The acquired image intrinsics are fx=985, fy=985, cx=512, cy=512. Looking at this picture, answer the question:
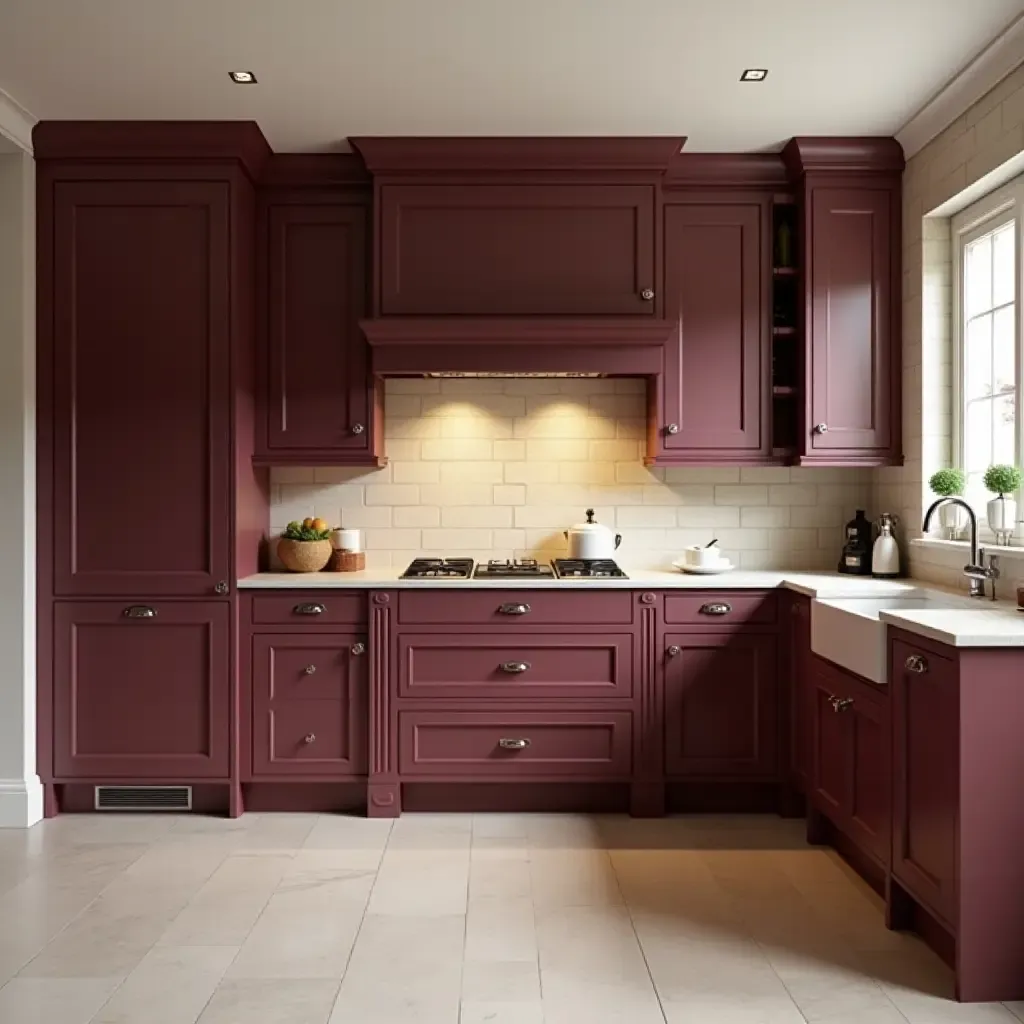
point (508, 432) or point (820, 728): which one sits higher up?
point (508, 432)

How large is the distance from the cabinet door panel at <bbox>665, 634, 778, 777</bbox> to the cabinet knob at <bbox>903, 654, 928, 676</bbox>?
1.19 meters

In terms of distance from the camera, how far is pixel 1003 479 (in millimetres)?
3131

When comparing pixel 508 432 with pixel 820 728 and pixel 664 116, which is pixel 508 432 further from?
pixel 820 728

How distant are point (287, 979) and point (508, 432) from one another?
97.2 inches

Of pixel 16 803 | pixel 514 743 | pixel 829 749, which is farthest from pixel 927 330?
pixel 16 803

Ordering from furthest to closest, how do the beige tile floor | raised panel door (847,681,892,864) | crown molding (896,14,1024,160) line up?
crown molding (896,14,1024,160) → raised panel door (847,681,892,864) → the beige tile floor

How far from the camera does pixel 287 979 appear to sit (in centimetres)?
248

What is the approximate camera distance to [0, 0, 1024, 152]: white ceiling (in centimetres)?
284

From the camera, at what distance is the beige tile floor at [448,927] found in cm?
236

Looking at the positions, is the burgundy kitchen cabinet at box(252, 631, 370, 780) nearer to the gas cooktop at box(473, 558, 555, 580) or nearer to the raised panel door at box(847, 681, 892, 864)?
the gas cooktop at box(473, 558, 555, 580)

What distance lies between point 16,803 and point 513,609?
1.98 m

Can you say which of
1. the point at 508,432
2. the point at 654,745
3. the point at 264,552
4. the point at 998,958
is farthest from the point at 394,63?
the point at 998,958

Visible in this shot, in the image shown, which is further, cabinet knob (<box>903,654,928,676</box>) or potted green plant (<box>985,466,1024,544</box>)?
potted green plant (<box>985,466,1024,544</box>)

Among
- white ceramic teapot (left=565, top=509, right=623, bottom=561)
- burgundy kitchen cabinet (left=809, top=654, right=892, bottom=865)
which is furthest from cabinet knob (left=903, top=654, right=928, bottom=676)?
white ceramic teapot (left=565, top=509, right=623, bottom=561)
